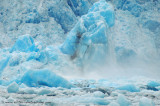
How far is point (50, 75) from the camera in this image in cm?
691

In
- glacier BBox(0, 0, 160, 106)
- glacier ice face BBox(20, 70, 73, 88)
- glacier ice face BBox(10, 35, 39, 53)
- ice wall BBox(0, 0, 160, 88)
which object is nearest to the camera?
glacier ice face BBox(20, 70, 73, 88)

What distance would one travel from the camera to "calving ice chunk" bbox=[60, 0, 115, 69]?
9.93 m

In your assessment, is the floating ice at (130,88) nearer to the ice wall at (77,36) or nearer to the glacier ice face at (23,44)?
the ice wall at (77,36)

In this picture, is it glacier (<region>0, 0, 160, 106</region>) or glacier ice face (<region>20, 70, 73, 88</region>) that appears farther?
glacier (<region>0, 0, 160, 106</region>)

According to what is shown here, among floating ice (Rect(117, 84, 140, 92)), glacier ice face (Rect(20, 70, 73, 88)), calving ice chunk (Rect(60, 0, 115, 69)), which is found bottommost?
floating ice (Rect(117, 84, 140, 92))

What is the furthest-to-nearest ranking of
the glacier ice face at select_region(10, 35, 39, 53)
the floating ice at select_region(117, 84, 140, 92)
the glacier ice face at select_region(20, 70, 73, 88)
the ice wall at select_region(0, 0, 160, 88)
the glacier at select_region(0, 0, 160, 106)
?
the glacier ice face at select_region(10, 35, 39, 53) → the ice wall at select_region(0, 0, 160, 88) → the glacier at select_region(0, 0, 160, 106) → the glacier ice face at select_region(20, 70, 73, 88) → the floating ice at select_region(117, 84, 140, 92)

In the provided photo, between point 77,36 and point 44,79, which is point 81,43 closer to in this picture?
point 77,36

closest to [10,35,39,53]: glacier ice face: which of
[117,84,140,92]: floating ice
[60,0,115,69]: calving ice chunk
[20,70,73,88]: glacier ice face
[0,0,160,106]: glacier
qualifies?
[0,0,160,106]: glacier

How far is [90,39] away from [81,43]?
0.47 meters

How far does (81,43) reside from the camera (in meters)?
10.2

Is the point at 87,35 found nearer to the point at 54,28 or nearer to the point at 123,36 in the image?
the point at 123,36

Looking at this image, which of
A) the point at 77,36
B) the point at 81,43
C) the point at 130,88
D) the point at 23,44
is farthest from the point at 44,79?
the point at 23,44

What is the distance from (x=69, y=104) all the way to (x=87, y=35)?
6.45 metres

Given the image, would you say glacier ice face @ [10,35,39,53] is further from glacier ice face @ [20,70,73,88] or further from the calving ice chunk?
glacier ice face @ [20,70,73,88]
